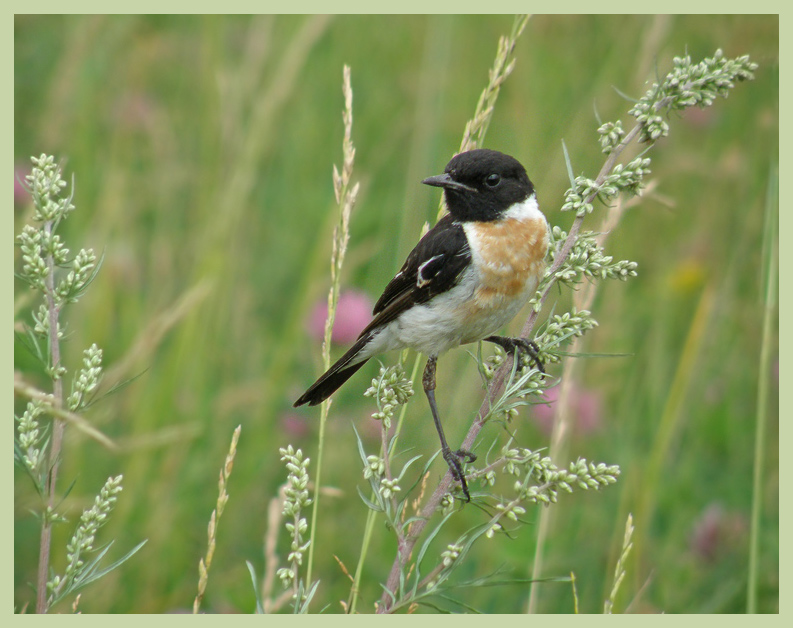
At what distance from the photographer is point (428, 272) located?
3.14 m

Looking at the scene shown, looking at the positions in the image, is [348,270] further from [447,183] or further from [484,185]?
[447,183]

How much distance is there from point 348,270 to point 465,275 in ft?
4.38

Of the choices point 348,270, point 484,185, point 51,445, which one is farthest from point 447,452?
point 348,270

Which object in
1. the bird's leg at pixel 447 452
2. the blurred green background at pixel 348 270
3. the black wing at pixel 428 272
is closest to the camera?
the bird's leg at pixel 447 452

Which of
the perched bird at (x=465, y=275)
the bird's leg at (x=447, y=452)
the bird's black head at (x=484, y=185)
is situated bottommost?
the bird's leg at (x=447, y=452)

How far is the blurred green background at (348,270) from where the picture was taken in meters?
3.85

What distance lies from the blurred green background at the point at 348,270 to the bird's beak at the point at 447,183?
334mm

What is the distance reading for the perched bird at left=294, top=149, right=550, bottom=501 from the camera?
302 centimetres

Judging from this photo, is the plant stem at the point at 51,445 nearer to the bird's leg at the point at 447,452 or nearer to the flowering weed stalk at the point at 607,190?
the flowering weed stalk at the point at 607,190

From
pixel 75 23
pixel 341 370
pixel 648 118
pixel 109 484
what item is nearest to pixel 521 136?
pixel 341 370

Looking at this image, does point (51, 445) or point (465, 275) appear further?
point (465, 275)

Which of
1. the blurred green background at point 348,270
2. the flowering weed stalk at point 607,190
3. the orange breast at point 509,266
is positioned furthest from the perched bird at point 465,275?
the flowering weed stalk at point 607,190

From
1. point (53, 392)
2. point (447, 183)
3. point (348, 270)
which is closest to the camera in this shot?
point (53, 392)

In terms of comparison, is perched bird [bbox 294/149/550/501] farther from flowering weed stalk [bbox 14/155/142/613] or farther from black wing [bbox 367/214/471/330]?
flowering weed stalk [bbox 14/155/142/613]
